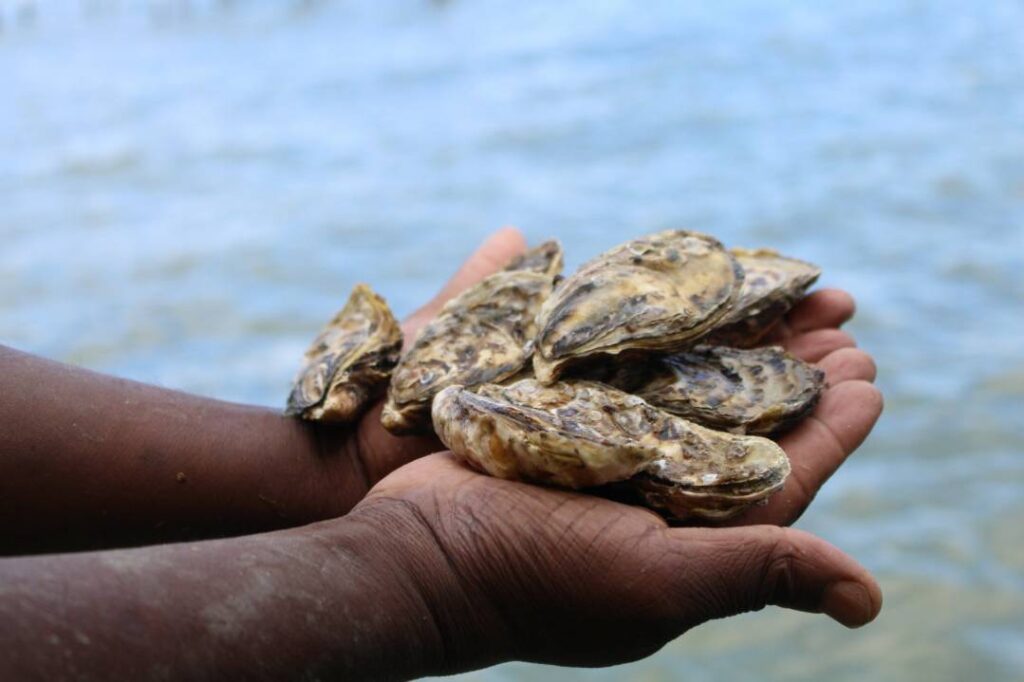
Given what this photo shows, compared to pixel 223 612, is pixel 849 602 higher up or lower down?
lower down

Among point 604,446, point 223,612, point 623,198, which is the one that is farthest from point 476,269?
point 623,198

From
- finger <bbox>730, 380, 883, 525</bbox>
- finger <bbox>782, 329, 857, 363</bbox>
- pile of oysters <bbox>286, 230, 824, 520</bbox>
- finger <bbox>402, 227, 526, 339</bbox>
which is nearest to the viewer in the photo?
pile of oysters <bbox>286, 230, 824, 520</bbox>

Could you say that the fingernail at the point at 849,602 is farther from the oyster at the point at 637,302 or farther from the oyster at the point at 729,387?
the oyster at the point at 637,302

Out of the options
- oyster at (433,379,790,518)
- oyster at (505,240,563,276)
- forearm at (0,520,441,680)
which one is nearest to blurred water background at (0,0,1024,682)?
oyster at (505,240,563,276)

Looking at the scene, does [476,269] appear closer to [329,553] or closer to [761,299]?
[761,299]

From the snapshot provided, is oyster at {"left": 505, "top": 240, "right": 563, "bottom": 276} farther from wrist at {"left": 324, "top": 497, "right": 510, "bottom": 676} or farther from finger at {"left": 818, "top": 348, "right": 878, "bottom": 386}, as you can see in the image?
wrist at {"left": 324, "top": 497, "right": 510, "bottom": 676}

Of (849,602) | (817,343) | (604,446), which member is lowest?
(849,602)

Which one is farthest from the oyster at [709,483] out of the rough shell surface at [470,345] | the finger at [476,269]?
the finger at [476,269]
